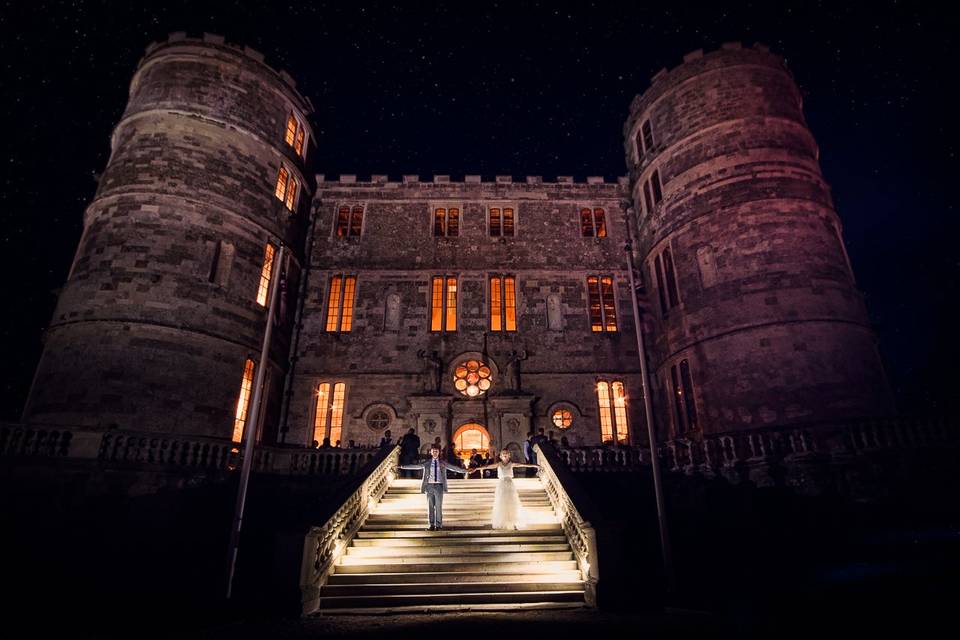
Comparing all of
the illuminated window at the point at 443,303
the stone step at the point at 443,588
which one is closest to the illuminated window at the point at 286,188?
the illuminated window at the point at 443,303

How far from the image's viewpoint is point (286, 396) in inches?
772

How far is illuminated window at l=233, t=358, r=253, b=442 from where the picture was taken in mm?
16359

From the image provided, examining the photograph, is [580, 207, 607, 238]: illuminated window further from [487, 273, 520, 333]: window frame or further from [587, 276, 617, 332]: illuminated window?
[487, 273, 520, 333]: window frame

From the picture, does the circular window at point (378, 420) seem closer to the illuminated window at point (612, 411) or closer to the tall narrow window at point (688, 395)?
the illuminated window at point (612, 411)

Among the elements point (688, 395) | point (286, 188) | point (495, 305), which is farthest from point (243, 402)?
point (688, 395)

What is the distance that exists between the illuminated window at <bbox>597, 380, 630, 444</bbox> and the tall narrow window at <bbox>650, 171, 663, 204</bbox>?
7.82 metres

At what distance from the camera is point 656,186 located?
2103cm

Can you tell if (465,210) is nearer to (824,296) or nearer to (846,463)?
(824,296)

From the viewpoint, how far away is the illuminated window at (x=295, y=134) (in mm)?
20952

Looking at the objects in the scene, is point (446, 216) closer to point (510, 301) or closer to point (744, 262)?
point (510, 301)

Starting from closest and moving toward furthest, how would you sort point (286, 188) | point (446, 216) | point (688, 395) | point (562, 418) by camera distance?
point (688, 395)
point (562, 418)
point (286, 188)
point (446, 216)

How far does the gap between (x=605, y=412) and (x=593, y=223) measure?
29.1 ft

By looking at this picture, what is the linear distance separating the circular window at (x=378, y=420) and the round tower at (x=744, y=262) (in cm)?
1074

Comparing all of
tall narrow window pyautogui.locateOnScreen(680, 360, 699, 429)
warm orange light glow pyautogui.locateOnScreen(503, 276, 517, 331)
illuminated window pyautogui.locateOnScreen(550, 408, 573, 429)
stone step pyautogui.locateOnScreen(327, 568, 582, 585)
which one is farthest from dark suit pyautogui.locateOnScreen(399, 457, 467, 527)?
warm orange light glow pyautogui.locateOnScreen(503, 276, 517, 331)
